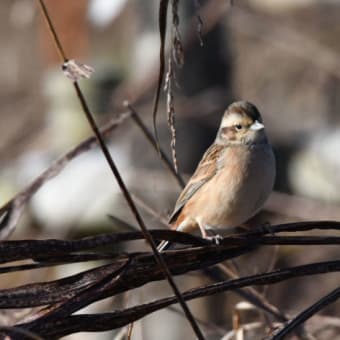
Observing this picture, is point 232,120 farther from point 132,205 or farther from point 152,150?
point 152,150

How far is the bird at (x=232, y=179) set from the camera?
3.45 meters

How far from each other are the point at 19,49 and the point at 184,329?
14.3 m

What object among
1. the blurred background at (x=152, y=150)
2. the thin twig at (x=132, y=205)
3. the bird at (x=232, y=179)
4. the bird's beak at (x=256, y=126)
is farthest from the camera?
the blurred background at (x=152, y=150)

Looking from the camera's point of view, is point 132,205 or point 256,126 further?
point 256,126

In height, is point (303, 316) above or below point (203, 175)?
below

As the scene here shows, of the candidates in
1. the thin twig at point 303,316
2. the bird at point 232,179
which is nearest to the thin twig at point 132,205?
the thin twig at point 303,316

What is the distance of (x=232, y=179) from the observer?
3.66 meters

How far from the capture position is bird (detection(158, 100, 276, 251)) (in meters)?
3.45

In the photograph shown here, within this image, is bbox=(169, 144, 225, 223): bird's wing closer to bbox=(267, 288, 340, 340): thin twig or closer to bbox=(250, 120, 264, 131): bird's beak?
bbox=(250, 120, 264, 131): bird's beak

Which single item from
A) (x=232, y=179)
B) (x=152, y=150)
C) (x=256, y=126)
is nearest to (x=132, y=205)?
(x=232, y=179)

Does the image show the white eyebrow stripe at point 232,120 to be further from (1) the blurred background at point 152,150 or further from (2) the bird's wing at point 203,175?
(1) the blurred background at point 152,150

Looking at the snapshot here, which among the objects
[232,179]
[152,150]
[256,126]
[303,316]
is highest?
[152,150]

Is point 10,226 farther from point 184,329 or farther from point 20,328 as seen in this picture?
point 184,329

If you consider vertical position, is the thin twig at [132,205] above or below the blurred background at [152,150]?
below
